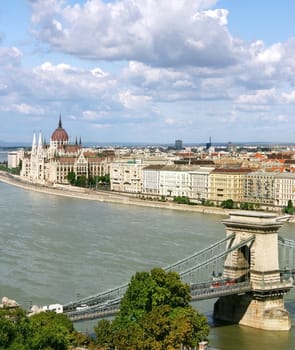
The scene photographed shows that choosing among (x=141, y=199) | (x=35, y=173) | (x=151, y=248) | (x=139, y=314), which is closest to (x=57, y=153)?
(x=35, y=173)

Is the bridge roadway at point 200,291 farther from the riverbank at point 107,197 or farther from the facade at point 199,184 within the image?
the facade at point 199,184

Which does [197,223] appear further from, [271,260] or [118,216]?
[271,260]

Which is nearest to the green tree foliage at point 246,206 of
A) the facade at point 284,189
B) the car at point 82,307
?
the facade at point 284,189

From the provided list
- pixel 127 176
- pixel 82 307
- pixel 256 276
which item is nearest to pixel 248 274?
pixel 256 276

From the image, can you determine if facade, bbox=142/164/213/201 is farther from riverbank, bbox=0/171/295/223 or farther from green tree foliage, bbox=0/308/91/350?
green tree foliage, bbox=0/308/91/350

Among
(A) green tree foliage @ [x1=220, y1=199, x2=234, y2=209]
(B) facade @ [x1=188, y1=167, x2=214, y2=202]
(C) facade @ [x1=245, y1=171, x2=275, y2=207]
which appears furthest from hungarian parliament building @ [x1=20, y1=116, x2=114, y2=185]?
(A) green tree foliage @ [x1=220, y1=199, x2=234, y2=209]
